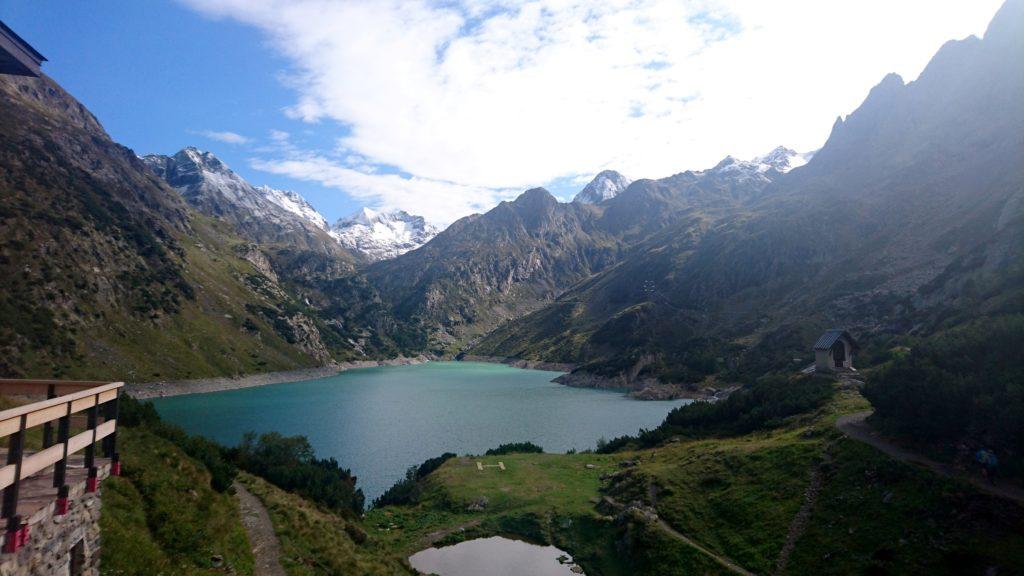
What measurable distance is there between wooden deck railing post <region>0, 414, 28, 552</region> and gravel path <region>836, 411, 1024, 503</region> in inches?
1474

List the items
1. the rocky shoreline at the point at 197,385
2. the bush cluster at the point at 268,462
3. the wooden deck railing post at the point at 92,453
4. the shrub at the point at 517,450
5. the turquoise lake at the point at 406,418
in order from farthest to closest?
the rocky shoreline at the point at 197,385 < the turquoise lake at the point at 406,418 < the shrub at the point at 517,450 < the bush cluster at the point at 268,462 < the wooden deck railing post at the point at 92,453

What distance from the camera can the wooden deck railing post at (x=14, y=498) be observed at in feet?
33.0

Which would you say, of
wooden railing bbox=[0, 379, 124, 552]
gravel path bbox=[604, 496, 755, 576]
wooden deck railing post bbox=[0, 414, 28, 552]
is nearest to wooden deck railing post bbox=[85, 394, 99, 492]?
wooden railing bbox=[0, 379, 124, 552]

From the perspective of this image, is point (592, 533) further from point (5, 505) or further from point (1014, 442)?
point (5, 505)

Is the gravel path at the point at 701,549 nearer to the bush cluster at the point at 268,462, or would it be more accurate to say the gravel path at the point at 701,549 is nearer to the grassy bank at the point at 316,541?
the grassy bank at the point at 316,541

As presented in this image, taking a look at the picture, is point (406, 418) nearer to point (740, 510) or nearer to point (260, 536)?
point (260, 536)

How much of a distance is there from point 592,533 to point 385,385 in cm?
15365

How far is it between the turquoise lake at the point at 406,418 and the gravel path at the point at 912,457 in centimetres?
4350

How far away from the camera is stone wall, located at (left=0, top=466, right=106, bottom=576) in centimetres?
1066

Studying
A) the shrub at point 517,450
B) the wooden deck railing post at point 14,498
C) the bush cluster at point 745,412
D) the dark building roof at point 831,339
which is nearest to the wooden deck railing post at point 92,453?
the wooden deck railing post at point 14,498

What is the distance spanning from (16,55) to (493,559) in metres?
38.1

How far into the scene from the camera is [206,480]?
3011 cm

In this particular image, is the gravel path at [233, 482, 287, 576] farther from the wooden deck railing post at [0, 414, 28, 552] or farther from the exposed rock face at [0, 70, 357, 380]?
the exposed rock face at [0, 70, 357, 380]

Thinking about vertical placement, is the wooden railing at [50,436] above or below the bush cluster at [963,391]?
above
